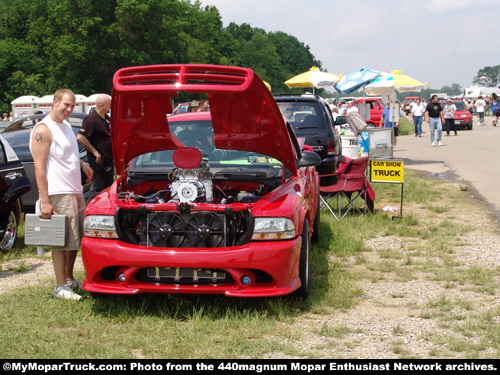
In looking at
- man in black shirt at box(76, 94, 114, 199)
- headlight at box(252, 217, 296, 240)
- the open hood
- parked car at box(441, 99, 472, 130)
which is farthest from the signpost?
parked car at box(441, 99, 472, 130)

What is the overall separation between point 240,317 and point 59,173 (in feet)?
6.75

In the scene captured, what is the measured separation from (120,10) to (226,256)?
170 feet

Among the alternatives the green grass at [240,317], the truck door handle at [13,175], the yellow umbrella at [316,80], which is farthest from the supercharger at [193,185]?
the yellow umbrella at [316,80]

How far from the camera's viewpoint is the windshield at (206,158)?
6.20 meters

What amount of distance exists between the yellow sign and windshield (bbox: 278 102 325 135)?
81.1 inches

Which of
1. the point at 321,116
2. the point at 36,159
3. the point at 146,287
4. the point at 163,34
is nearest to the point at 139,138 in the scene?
the point at 36,159

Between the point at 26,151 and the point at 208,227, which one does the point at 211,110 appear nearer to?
the point at 208,227

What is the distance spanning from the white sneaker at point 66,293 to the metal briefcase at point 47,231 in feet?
1.53

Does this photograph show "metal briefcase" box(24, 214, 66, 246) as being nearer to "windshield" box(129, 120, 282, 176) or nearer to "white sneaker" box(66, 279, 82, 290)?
"white sneaker" box(66, 279, 82, 290)

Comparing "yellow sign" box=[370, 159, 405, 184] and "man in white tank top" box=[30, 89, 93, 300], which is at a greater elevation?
"man in white tank top" box=[30, 89, 93, 300]

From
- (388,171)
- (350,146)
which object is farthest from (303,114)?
(350,146)

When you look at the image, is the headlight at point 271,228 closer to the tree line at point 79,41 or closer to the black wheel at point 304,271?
the black wheel at point 304,271

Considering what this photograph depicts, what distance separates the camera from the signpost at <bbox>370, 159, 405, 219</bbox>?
951 cm
